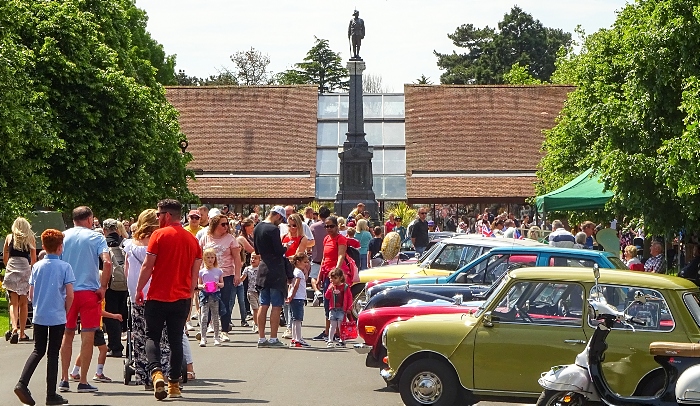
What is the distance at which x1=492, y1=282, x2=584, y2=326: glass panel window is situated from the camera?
10797 millimetres

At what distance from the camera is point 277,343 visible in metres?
16.8

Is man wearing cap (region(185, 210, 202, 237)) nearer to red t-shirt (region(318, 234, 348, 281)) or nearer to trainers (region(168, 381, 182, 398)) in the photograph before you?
red t-shirt (region(318, 234, 348, 281))

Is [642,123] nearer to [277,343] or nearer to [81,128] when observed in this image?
[277,343]

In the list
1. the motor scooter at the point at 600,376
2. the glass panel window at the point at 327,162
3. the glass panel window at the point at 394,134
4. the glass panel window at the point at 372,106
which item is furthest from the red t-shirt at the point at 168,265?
the glass panel window at the point at 372,106

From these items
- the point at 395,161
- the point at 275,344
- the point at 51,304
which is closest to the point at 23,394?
the point at 51,304

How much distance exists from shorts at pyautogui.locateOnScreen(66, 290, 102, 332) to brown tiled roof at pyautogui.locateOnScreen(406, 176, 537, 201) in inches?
1732

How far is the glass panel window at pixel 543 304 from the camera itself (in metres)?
10.8

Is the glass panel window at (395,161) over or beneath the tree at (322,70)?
beneath

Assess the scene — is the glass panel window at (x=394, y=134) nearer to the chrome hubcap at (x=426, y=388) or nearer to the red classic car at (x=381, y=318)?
the red classic car at (x=381, y=318)

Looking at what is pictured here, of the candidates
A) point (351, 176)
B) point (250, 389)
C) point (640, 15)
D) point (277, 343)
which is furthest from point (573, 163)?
point (250, 389)

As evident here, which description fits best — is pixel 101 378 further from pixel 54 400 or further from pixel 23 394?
pixel 23 394

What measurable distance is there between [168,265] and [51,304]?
114cm

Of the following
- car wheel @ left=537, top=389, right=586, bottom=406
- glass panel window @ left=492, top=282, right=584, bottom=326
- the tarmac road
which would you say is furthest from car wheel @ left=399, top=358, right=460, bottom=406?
car wheel @ left=537, top=389, right=586, bottom=406

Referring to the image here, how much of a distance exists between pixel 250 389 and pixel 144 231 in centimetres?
196
